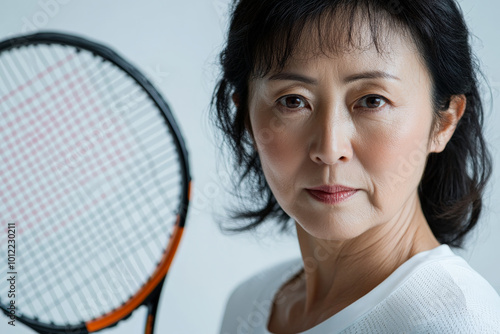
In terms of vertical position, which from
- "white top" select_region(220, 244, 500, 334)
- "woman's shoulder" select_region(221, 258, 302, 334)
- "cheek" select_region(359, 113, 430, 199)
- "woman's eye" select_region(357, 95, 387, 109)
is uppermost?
"woman's eye" select_region(357, 95, 387, 109)

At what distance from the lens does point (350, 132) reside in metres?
0.81

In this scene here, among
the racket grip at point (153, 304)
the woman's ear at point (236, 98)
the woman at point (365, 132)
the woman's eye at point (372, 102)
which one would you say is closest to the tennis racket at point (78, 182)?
the racket grip at point (153, 304)

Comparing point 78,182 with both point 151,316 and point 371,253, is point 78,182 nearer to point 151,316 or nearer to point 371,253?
point 151,316

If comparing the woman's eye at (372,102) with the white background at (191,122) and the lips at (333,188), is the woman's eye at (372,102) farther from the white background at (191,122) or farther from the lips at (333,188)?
→ the white background at (191,122)

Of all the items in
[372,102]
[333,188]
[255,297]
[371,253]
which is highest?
[372,102]

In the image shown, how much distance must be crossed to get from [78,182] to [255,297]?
411 mm

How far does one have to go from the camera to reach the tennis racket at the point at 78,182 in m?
1.12

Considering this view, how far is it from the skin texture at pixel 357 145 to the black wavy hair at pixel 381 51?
2 cm

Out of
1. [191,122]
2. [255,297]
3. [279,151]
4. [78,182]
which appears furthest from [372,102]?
[191,122]

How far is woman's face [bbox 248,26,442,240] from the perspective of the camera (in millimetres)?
794

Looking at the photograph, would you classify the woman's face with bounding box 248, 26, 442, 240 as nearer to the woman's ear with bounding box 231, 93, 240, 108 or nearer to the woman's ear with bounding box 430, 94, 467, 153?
the woman's ear with bounding box 430, 94, 467, 153

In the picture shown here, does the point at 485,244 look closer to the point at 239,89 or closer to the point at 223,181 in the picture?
the point at 223,181

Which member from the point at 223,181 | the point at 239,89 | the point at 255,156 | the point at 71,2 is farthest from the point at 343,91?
the point at 71,2

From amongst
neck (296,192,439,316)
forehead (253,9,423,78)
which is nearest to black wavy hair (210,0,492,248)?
forehead (253,9,423,78)
